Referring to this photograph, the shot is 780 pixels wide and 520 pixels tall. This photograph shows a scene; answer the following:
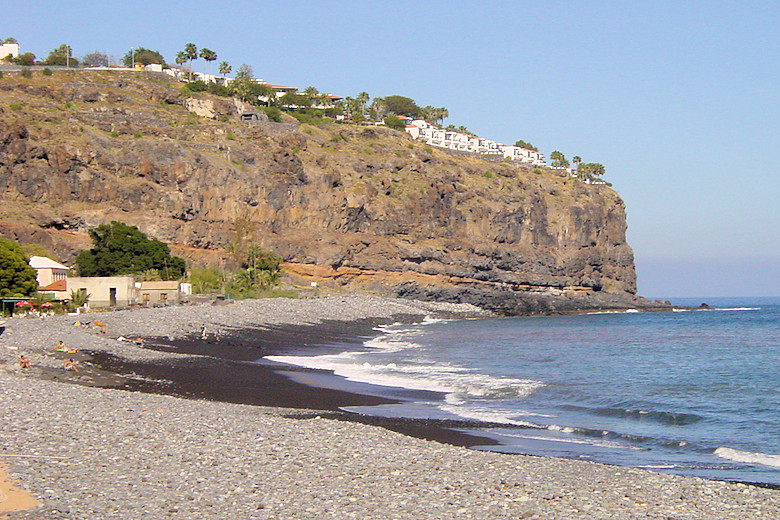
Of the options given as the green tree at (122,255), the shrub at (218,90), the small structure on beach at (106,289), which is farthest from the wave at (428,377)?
the shrub at (218,90)

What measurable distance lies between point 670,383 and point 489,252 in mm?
80671

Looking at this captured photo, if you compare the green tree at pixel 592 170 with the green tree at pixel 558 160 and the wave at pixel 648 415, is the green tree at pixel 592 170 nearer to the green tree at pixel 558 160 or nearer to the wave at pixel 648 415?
the green tree at pixel 558 160

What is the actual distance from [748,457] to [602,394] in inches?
359

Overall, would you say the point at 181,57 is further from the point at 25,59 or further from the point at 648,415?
the point at 648,415

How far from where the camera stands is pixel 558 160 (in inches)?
6230

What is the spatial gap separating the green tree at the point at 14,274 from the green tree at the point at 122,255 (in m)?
16.8

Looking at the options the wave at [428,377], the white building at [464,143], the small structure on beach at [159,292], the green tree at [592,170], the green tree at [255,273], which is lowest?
the wave at [428,377]

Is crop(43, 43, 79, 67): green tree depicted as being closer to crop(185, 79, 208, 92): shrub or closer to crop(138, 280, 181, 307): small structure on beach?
crop(185, 79, 208, 92): shrub

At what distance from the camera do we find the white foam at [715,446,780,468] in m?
15.0

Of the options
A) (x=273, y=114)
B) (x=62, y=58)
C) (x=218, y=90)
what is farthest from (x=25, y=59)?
(x=273, y=114)

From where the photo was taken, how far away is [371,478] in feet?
39.2

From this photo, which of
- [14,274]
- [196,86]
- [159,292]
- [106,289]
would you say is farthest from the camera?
[196,86]

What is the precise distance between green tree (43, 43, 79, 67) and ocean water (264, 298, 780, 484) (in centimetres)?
9872

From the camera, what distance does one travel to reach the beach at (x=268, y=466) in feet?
33.6
